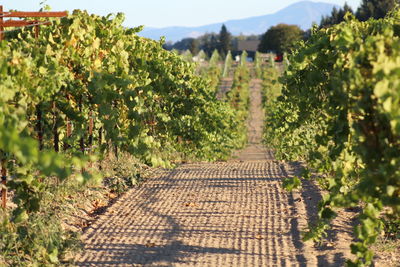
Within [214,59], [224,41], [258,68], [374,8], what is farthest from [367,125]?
[224,41]

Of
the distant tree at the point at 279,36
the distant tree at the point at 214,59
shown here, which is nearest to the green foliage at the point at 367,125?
the distant tree at the point at 214,59

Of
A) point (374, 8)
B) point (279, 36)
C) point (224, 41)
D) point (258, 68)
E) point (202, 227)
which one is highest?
point (374, 8)

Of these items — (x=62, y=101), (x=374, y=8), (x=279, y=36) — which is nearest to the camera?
(x=62, y=101)

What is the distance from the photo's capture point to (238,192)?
35.3 feet

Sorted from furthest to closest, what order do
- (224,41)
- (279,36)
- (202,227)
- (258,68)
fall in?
(224,41) → (279,36) → (258,68) → (202,227)

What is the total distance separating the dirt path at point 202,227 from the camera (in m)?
6.67

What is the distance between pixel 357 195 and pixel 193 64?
12418 millimetres

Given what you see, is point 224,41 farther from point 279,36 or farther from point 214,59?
point 214,59

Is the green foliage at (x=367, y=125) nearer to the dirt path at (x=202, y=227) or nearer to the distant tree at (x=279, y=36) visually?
the dirt path at (x=202, y=227)

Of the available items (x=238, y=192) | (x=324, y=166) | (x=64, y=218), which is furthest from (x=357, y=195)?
(x=238, y=192)

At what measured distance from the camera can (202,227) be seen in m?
8.06

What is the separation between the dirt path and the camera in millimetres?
6668

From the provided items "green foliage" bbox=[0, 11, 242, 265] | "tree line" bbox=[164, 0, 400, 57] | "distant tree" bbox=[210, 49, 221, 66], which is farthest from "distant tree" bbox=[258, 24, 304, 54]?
"green foliage" bbox=[0, 11, 242, 265]

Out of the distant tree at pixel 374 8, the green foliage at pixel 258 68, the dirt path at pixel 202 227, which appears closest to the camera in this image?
the dirt path at pixel 202 227
